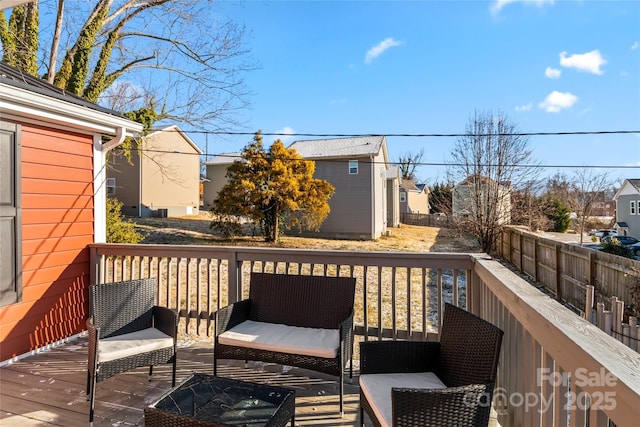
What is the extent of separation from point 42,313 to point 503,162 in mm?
14569

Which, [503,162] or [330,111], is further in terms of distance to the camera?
[330,111]

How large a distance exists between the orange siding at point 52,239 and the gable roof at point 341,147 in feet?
45.0

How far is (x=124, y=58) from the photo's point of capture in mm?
10344

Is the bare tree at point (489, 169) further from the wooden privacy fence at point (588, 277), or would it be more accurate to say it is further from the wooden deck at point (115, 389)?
the wooden deck at point (115, 389)

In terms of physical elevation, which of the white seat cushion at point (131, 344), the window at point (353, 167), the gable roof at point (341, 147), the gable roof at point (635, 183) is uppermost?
the gable roof at point (341, 147)

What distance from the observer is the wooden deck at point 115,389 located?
2467 mm

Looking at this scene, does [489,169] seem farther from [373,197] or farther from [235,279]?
[235,279]

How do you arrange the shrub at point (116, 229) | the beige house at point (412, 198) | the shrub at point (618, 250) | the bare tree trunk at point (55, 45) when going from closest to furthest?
the shrub at point (116, 229) < the bare tree trunk at point (55, 45) < the shrub at point (618, 250) < the beige house at point (412, 198)

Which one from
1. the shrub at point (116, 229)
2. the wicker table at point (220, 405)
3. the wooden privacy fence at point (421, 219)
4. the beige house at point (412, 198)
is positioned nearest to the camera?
the wicker table at point (220, 405)

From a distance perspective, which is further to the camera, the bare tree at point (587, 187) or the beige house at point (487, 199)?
the bare tree at point (587, 187)

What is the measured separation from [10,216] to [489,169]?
14337 millimetres

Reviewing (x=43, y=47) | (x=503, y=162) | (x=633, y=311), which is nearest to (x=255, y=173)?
(x=43, y=47)

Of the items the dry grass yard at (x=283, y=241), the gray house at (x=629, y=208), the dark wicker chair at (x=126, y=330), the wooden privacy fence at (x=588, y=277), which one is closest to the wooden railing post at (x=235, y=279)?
the dark wicker chair at (x=126, y=330)

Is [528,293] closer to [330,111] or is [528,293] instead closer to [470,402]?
[470,402]
